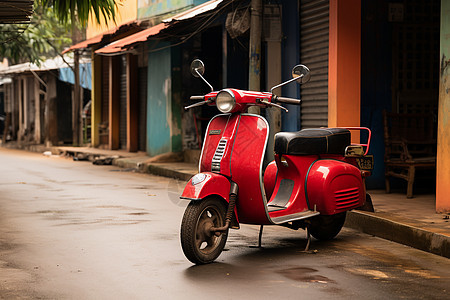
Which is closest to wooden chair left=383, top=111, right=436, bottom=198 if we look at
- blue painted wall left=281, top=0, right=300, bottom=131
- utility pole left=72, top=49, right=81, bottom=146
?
blue painted wall left=281, top=0, right=300, bottom=131

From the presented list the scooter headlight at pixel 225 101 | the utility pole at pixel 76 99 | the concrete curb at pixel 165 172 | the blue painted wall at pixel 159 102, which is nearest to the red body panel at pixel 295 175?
the scooter headlight at pixel 225 101

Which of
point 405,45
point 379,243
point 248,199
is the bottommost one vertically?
point 379,243

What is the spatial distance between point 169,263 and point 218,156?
3.38 feet

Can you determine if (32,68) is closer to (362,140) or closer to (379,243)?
(362,140)

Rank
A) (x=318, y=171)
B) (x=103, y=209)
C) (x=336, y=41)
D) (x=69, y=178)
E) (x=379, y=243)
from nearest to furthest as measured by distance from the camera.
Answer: (x=318, y=171), (x=379, y=243), (x=103, y=209), (x=336, y=41), (x=69, y=178)

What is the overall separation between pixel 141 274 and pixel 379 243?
268cm

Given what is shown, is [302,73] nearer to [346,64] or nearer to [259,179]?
[259,179]

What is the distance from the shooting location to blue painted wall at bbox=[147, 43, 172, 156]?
57.1ft

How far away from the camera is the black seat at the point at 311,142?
21.2 ft

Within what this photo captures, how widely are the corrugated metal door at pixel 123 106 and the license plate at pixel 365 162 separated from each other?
1520cm

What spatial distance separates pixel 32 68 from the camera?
26.5 m

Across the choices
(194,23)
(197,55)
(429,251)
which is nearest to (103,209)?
(429,251)

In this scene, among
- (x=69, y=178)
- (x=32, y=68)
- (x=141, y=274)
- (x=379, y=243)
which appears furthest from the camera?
(x=32, y=68)

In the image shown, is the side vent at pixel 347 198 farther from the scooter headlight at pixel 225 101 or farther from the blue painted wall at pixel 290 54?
the blue painted wall at pixel 290 54
